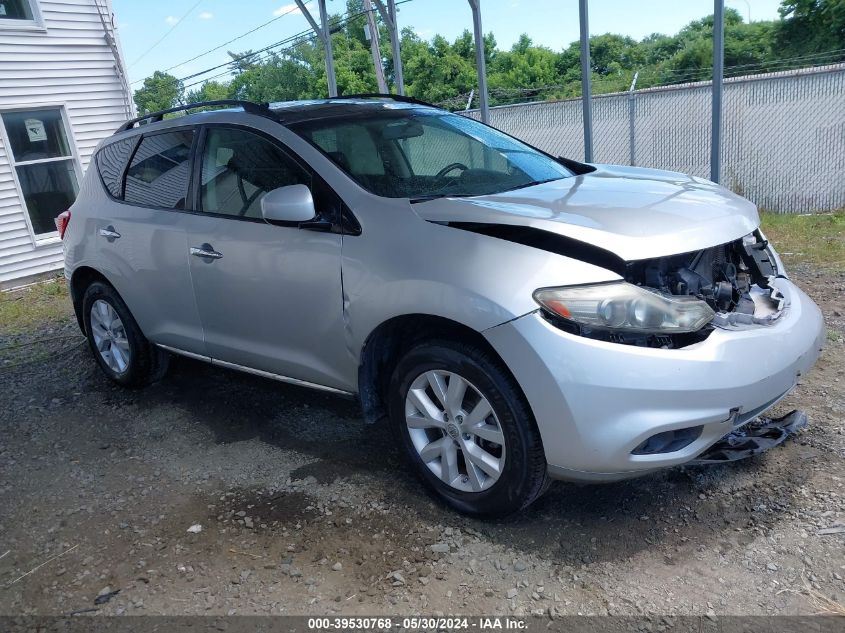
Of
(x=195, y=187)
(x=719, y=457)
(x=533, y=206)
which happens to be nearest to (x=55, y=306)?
(x=195, y=187)

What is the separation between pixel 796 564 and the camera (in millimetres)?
2633

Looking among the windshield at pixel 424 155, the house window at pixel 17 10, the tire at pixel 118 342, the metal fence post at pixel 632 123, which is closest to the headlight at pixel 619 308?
the windshield at pixel 424 155

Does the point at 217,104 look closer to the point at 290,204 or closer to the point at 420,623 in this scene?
the point at 290,204

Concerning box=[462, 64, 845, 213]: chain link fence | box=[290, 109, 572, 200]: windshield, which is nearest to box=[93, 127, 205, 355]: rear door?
box=[290, 109, 572, 200]: windshield

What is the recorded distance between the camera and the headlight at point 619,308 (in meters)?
2.60

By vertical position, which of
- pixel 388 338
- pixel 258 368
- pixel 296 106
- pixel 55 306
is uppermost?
pixel 296 106

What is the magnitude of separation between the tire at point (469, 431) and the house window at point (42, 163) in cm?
917

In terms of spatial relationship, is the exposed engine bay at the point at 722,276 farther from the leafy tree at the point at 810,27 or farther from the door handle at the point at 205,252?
the leafy tree at the point at 810,27

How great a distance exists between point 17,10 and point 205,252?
28.3 ft

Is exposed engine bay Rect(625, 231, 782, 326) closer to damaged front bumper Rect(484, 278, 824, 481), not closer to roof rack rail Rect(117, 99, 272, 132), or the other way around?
damaged front bumper Rect(484, 278, 824, 481)

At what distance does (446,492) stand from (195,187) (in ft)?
7.34

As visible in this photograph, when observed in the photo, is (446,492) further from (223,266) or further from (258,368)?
(223,266)

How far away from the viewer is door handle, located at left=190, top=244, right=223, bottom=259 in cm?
384

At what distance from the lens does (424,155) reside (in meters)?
3.99
